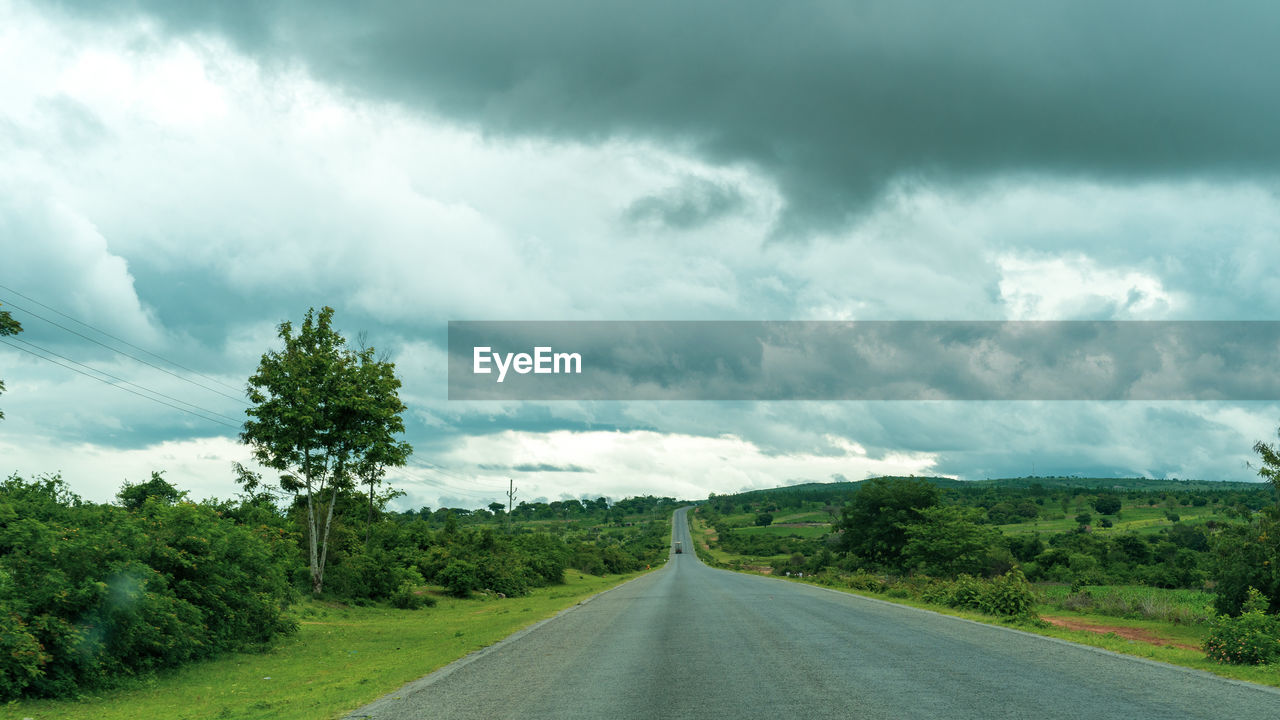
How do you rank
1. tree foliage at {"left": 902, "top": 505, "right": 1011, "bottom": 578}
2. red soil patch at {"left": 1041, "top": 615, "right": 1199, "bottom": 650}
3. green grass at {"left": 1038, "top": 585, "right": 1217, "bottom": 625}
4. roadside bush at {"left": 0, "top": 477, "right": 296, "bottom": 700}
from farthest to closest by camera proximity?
tree foliage at {"left": 902, "top": 505, "right": 1011, "bottom": 578} → green grass at {"left": 1038, "top": 585, "right": 1217, "bottom": 625} → red soil patch at {"left": 1041, "top": 615, "right": 1199, "bottom": 650} → roadside bush at {"left": 0, "top": 477, "right": 296, "bottom": 700}

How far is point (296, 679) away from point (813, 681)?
10993mm

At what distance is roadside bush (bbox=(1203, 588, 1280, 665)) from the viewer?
13.8 meters

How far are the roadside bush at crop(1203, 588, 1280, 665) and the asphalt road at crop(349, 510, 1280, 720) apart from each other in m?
1.90

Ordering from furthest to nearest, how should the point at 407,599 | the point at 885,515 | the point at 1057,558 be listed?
1. the point at 1057,558
2. the point at 885,515
3. the point at 407,599

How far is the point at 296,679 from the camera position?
16297mm

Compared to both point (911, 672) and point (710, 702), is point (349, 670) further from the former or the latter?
point (911, 672)

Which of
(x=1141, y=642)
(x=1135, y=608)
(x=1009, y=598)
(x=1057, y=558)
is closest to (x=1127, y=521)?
(x=1057, y=558)

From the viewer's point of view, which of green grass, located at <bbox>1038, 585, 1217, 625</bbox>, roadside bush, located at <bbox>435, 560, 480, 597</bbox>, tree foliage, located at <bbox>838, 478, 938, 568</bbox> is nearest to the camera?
green grass, located at <bbox>1038, 585, 1217, 625</bbox>

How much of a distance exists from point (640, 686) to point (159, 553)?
12.7 m

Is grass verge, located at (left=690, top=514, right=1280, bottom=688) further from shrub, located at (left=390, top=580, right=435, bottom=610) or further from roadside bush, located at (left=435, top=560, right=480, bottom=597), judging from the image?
roadside bush, located at (left=435, top=560, right=480, bottom=597)

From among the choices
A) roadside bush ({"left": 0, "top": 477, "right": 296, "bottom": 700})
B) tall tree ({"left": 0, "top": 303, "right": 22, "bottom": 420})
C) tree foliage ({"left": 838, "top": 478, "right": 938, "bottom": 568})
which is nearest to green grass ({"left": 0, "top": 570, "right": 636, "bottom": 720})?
roadside bush ({"left": 0, "top": 477, "right": 296, "bottom": 700})

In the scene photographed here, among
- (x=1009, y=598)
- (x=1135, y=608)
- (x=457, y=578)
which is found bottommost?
(x=457, y=578)

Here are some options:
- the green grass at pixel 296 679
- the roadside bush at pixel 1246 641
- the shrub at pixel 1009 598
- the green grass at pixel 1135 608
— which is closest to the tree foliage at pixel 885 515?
the green grass at pixel 1135 608

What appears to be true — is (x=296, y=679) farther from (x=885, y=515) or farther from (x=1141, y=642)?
(x=885, y=515)
